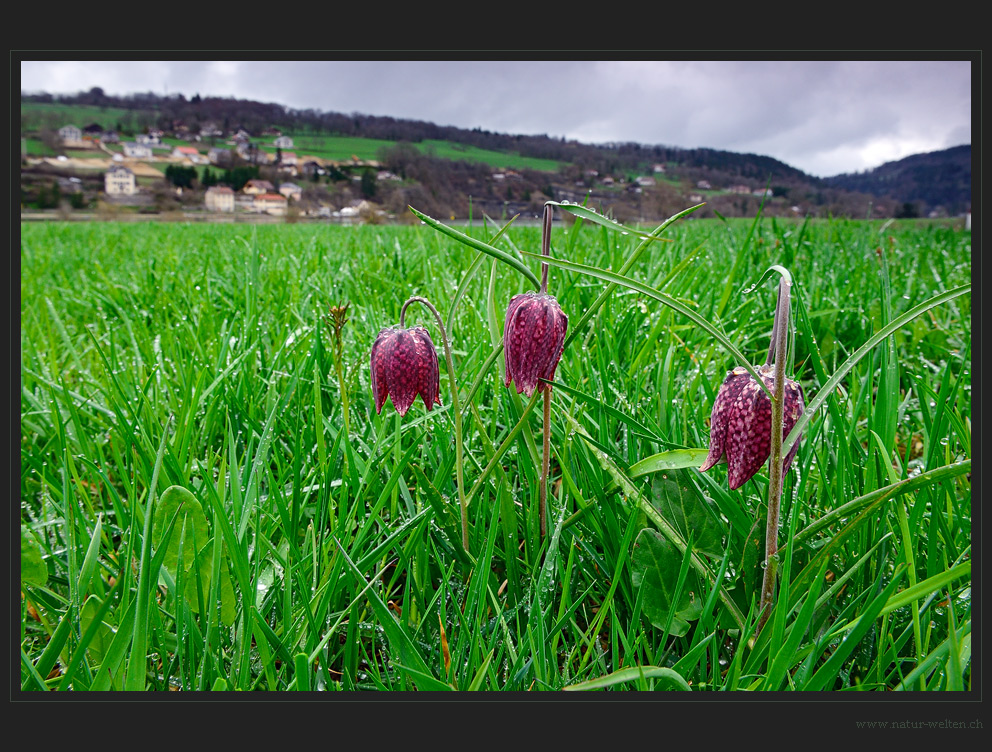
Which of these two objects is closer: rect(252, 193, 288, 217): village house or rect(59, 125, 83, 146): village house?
rect(59, 125, 83, 146): village house

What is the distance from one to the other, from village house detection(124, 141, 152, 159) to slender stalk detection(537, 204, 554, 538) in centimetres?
106

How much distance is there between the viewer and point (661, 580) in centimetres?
70

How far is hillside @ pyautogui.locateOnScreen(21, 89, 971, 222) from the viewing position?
941 millimetres

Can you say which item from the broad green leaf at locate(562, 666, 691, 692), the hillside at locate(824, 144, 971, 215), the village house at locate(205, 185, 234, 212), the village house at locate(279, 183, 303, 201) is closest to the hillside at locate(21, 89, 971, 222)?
the hillside at locate(824, 144, 971, 215)

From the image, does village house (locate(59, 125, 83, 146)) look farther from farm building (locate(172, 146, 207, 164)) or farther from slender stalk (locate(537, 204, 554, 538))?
slender stalk (locate(537, 204, 554, 538))

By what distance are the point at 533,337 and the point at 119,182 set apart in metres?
1.67

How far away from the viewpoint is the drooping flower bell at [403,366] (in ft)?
2.48

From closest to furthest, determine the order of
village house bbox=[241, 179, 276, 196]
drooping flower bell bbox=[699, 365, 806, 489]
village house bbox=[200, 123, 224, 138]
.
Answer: drooping flower bell bbox=[699, 365, 806, 489] → village house bbox=[200, 123, 224, 138] → village house bbox=[241, 179, 276, 196]

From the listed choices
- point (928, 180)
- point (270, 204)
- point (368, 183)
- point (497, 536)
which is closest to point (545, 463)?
point (497, 536)

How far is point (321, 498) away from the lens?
32.1 inches

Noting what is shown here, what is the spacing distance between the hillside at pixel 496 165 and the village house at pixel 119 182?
1.20 feet

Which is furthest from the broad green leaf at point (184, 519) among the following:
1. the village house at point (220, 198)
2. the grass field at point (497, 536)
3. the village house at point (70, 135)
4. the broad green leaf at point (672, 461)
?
the village house at point (220, 198)
